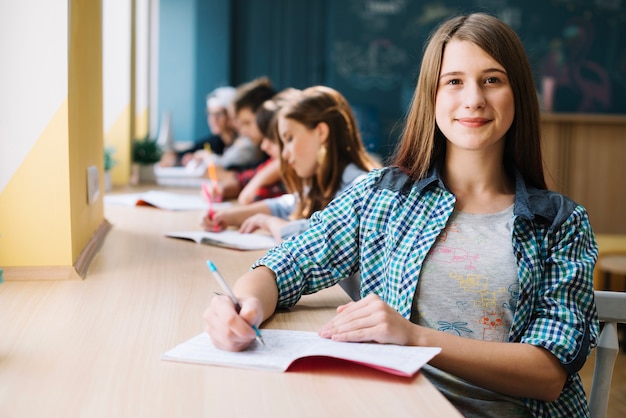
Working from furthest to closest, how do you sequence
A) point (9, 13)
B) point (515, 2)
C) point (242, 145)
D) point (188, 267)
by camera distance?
point (515, 2) < point (242, 145) < point (188, 267) < point (9, 13)

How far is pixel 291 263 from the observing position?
4.36 feet

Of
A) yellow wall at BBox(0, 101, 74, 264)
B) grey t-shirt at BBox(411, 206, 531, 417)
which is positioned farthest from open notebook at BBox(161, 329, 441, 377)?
yellow wall at BBox(0, 101, 74, 264)

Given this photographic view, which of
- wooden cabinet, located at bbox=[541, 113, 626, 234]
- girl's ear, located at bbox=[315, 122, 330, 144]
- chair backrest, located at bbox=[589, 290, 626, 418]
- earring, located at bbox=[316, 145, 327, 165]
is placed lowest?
wooden cabinet, located at bbox=[541, 113, 626, 234]

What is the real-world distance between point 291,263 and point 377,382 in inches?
16.8

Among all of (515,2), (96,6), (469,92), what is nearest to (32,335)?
(469,92)

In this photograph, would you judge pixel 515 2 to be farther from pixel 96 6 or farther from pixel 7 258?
pixel 7 258

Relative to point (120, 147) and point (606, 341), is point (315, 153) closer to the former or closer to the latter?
point (606, 341)

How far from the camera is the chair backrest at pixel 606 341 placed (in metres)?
1.29

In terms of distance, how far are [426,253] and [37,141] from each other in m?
0.72

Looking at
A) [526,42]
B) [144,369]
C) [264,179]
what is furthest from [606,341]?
[526,42]

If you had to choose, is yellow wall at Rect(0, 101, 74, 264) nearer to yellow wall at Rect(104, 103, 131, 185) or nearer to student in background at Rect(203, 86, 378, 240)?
student in background at Rect(203, 86, 378, 240)

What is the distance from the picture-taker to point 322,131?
235 centimetres

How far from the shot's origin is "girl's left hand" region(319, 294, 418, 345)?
105 cm

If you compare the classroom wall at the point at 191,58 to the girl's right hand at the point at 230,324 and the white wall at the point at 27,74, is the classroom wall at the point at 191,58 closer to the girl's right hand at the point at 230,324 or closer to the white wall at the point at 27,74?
the white wall at the point at 27,74
